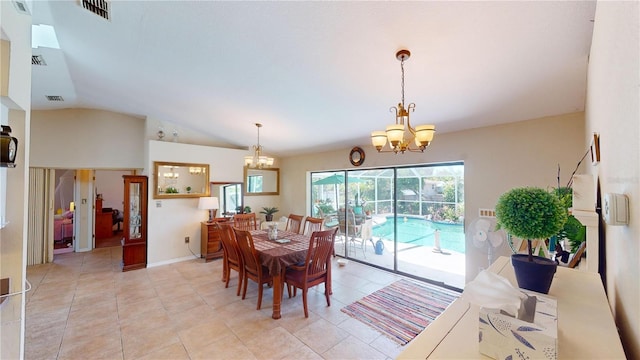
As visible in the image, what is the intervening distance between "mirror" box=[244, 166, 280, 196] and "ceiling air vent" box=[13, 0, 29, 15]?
4.57 metres

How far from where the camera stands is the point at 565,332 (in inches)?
28.6

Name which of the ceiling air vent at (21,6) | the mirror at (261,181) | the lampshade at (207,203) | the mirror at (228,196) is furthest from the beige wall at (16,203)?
the mirror at (261,181)

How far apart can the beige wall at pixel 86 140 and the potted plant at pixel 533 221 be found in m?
6.56

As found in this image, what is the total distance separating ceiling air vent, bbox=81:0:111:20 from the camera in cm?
211

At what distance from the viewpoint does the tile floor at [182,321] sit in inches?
94.2

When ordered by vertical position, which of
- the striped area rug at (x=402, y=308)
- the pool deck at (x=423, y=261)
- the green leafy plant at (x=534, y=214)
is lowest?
the striped area rug at (x=402, y=308)

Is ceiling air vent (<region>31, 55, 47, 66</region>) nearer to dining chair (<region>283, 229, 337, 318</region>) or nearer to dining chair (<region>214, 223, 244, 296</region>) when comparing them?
dining chair (<region>214, 223, 244, 296</region>)

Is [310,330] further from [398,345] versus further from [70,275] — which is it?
[70,275]

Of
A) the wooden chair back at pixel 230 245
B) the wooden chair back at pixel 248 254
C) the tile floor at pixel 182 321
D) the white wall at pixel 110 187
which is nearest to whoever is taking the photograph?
the tile floor at pixel 182 321

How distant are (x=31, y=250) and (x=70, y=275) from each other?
147 centimetres

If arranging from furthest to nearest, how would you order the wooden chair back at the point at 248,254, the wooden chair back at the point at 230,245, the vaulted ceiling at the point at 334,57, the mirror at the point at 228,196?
the mirror at the point at 228,196
the wooden chair back at the point at 230,245
the wooden chair back at the point at 248,254
the vaulted ceiling at the point at 334,57

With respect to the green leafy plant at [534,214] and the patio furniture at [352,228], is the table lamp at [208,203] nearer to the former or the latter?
the patio furniture at [352,228]

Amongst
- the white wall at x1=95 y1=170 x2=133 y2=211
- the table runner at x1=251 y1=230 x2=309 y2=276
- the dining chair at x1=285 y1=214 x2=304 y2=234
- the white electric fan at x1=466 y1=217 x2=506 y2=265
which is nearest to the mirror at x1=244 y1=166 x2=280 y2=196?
the dining chair at x1=285 y1=214 x2=304 y2=234

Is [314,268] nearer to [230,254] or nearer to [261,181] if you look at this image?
[230,254]
